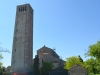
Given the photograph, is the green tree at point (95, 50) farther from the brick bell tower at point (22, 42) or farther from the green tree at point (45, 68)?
the brick bell tower at point (22, 42)

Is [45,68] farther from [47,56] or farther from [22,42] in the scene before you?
[22,42]

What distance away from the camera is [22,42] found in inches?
2707

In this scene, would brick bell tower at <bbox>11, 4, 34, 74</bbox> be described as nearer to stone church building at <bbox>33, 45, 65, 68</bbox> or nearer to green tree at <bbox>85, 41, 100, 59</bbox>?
stone church building at <bbox>33, 45, 65, 68</bbox>

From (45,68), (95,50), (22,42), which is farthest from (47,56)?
(95,50)

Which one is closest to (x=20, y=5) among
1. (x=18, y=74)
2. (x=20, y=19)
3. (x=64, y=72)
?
(x=20, y=19)

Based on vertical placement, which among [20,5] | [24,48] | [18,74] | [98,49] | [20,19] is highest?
[20,5]

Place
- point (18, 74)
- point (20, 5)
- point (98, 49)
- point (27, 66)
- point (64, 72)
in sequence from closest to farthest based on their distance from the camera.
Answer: point (98, 49) → point (64, 72) → point (18, 74) → point (27, 66) → point (20, 5)

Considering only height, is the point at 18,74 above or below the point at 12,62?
below

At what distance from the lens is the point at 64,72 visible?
55062 millimetres

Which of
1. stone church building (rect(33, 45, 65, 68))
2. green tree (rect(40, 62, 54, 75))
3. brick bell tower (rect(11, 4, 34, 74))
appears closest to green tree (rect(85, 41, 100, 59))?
green tree (rect(40, 62, 54, 75))

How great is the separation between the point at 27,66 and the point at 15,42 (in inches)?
407

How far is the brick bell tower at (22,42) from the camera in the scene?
66.4m

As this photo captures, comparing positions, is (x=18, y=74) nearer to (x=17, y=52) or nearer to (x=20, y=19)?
(x=17, y=52)

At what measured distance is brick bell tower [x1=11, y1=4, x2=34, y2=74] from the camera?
6644 cm
